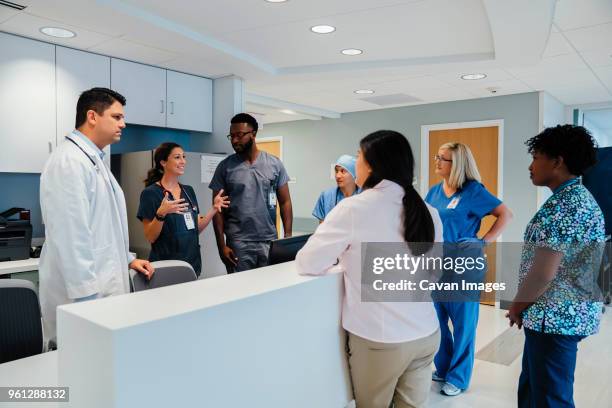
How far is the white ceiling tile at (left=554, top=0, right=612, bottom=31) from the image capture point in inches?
104

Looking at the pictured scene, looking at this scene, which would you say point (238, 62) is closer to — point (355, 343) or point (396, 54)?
point (396, 54)

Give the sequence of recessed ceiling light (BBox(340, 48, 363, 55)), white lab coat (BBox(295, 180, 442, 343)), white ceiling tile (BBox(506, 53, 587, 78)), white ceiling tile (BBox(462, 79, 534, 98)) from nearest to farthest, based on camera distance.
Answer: white lab coat (BBox(295, 180, 442, 343)), recessed ceiling light (BBox(340, 48, 363, 55)), white ceiling tile (BBox(506, 53, 587, 78)), white ceiling tile (BBox(462, 79, 534, 98))

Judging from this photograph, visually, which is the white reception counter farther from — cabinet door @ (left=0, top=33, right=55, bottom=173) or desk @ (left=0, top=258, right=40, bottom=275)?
cabinet door @ (left=0, top=33, right=55, bottom=173)

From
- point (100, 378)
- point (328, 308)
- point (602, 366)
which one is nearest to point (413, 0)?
point (328, 308)

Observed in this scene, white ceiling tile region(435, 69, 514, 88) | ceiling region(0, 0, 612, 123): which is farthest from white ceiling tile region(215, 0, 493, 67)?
white ceiling tile region(435, 69, 514, 88)

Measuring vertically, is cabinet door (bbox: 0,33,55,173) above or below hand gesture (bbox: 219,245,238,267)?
above

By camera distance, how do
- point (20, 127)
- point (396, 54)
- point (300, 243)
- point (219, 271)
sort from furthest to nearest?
point (219, 271) < point (396, 54) < point (20, 127) < point (300, 243)

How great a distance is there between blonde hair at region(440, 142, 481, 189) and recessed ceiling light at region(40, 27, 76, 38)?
94.9 inches

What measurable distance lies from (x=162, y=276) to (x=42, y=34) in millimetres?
1994

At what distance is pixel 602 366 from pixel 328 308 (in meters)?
2.70

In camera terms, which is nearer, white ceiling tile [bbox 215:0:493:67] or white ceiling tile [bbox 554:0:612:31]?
white ceiling tile [bbox 554:0:612:31]

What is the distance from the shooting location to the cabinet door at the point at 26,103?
2988 mm

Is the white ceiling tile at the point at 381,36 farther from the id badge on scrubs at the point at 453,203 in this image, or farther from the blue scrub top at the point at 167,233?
the blue scrub top at the point at 167,233

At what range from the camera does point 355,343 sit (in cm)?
152
